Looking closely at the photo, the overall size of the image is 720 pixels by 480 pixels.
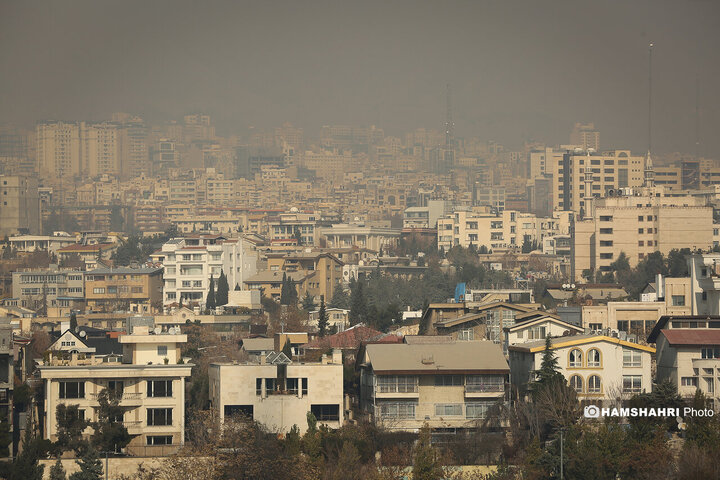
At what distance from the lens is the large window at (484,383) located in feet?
115

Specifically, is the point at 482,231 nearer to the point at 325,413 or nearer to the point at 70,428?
the point at 325,413

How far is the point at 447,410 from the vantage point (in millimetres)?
35000

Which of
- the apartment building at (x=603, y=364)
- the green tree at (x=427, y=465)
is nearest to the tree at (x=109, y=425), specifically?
the green tree at (x=427, y=465)

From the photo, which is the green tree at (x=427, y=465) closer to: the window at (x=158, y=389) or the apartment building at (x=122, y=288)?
the window at (x=158, y=389)

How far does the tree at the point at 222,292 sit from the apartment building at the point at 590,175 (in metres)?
57.1

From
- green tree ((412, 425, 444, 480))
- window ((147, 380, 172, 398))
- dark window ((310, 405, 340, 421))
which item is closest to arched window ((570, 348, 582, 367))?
dark window ((310, 405, 340, 421))

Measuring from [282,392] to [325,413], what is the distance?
0.99 meters

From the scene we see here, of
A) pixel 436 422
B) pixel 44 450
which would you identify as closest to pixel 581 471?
pixel 436 422

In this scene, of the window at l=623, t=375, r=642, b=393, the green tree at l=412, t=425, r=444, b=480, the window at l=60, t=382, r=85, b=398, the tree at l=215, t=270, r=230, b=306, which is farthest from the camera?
the tree at l=215, t=270, r=230, b=306

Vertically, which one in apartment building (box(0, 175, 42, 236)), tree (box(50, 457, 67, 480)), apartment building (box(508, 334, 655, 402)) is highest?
apartment building (box(0, 175, 42, 236))

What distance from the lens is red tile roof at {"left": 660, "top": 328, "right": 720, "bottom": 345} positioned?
36.2 metres

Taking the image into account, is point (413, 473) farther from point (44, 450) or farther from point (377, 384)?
point (44, 450)

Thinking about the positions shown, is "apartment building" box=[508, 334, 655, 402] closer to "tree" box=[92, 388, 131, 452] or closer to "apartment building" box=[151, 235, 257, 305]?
"tree" box=[92, 388, 131, 452]

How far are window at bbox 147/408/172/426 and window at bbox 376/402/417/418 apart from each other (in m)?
4.27
